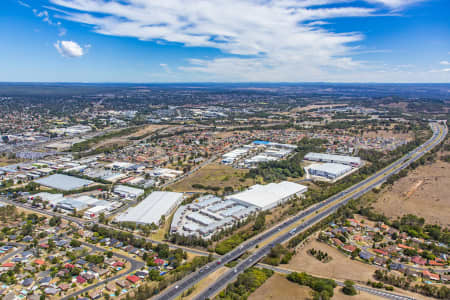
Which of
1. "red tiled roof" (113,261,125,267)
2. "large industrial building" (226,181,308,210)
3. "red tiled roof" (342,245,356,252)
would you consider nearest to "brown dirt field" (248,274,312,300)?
"red tiled roof" (342,245,356,252)

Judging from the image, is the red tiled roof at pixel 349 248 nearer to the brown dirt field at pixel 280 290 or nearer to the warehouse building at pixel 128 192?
the brown dirt field at pixel 280 290

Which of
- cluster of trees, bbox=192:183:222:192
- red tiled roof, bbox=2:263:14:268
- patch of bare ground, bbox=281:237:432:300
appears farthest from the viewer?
cluster of trees, bbox=192:183:222:192

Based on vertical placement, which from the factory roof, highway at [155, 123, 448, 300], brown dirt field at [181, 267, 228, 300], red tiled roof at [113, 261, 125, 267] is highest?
the factory roof

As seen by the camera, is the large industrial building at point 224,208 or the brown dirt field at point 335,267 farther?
the large industrial building at point 224,208

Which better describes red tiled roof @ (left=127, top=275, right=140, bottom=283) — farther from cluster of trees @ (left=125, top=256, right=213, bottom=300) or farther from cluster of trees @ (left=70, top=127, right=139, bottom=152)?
cluster of trees @ (left=70, top=127, right=139, bottom=152)

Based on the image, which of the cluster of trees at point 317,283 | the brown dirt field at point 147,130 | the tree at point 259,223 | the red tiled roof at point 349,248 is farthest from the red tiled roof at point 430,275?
the brown dirt field at point 147,130

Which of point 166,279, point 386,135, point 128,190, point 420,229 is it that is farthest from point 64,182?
point 386,135

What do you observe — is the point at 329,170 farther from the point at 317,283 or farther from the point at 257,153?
the point at 317,283
